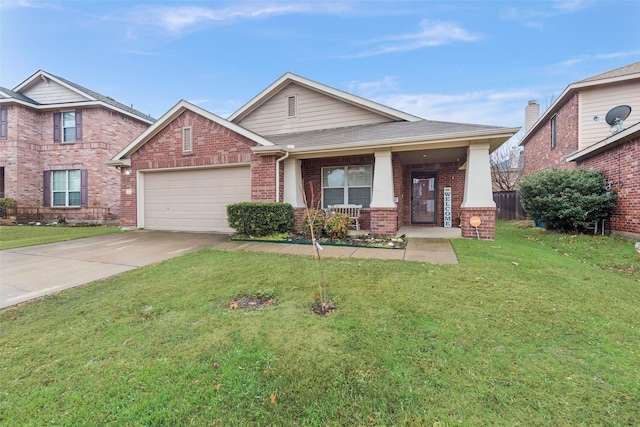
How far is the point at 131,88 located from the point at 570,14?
2182 centimetres

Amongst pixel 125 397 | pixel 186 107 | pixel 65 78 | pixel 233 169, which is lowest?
pixel 125 397

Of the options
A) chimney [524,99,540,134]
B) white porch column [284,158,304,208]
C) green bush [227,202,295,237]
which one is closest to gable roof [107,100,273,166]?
white porch column [284,158,304,208]

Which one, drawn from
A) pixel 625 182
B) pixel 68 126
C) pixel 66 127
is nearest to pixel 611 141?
pixel 625 182

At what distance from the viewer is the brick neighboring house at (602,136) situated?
7461 mm

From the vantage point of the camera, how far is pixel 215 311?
3.11 meters

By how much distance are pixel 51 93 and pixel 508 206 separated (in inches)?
989

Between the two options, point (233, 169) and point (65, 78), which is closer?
point (233, 169)

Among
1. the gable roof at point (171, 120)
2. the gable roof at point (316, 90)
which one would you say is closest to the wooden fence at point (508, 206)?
the gable roof at point (316, 90)

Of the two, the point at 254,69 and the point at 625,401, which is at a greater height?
the point at 254,69

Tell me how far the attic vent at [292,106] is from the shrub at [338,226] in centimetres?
617

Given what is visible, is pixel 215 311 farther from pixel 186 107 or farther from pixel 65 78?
pixel 65 78

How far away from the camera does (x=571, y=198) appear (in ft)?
27.9

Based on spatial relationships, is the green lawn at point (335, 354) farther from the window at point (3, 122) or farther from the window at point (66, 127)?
the window at point (3, 122)

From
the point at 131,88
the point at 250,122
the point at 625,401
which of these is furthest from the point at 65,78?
the point at 625,401
